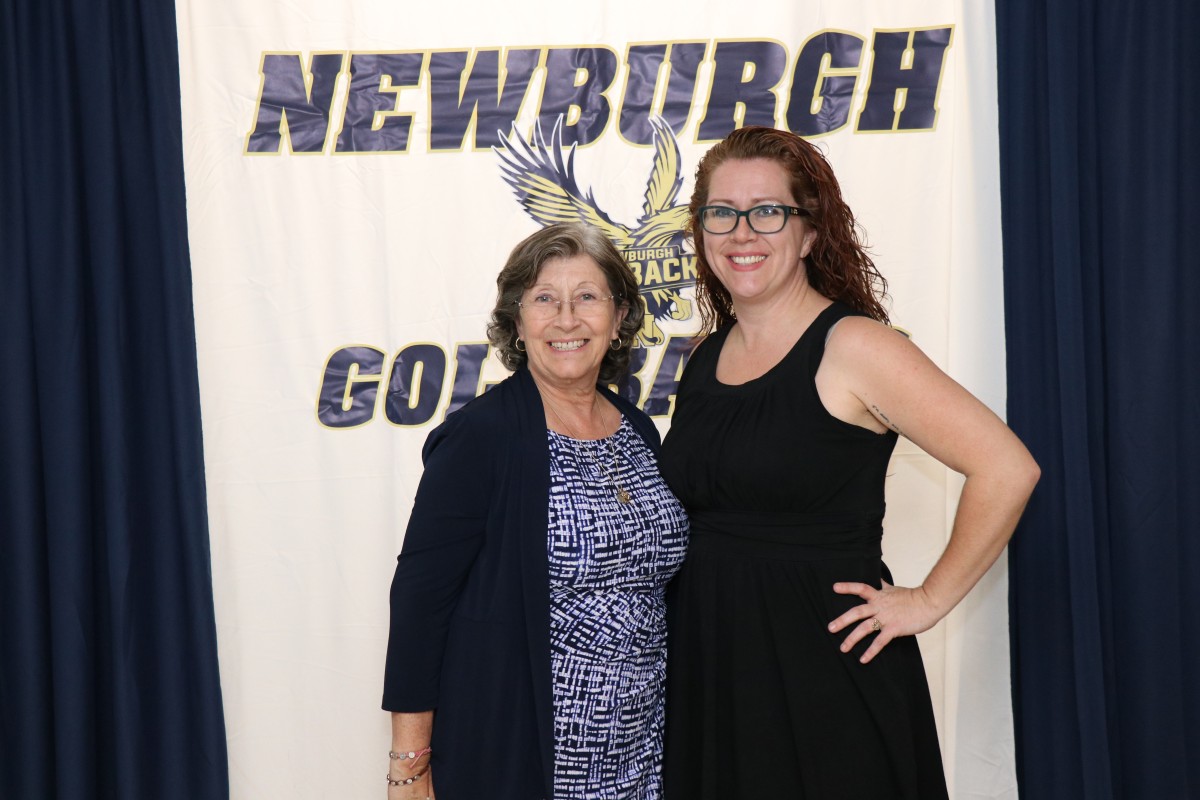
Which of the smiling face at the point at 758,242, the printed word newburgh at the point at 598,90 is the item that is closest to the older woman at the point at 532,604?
the smiling face at the point at 758,242

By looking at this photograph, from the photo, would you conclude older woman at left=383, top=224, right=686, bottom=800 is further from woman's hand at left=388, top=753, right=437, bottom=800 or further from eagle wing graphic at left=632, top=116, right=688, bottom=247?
eagle wing graphic at left=632, top=116, right=688, bottom=247

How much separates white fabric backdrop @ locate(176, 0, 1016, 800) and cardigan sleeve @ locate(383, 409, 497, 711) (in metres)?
0.93

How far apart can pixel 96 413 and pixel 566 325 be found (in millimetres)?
1507

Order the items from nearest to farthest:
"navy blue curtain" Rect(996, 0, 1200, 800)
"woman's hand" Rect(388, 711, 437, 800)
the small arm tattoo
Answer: the small arm tattoo < "woman's hand" Rect(388, 711, 437, 800) < "navy blue curtain" Rect(996, 0, 1200, 800)

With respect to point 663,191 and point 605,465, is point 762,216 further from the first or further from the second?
point 663,191

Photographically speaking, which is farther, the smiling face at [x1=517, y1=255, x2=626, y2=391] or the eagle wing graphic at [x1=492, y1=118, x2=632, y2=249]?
the eagle wing graphic at [x1=492, y1=118, x2=632, y2=249]

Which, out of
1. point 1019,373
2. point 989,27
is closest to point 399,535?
point 1019,373

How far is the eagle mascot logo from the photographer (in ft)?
8.08

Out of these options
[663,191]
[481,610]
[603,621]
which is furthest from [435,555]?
[663,191]

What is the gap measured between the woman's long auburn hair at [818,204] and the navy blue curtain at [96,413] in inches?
60.4

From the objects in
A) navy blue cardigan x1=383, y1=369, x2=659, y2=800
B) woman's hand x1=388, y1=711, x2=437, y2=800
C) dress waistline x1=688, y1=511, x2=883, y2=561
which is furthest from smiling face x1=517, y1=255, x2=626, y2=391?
woman's hand x1=388, y1=711, x2=437, y2=800

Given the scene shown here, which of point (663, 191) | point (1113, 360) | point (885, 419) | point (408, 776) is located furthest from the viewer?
point (663, 191)

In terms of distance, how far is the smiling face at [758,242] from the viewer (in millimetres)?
1678

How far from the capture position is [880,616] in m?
1.62
